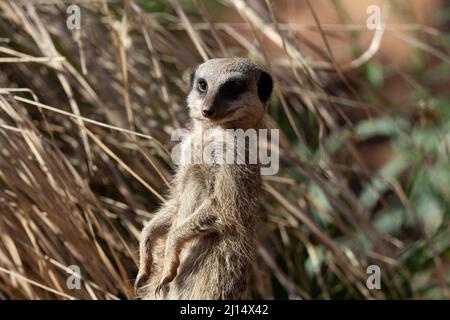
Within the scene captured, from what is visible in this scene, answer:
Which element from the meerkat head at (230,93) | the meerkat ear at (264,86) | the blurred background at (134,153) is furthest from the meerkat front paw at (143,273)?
the meerkat ear at (264,86)

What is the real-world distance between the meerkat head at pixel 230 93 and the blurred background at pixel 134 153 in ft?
0.68

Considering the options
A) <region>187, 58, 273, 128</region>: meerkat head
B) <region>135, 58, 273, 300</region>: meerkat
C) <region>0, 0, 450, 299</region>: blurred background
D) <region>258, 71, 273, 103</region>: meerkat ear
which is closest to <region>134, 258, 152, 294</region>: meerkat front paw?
<region>135, 58, 273, 300</region>: meerkat

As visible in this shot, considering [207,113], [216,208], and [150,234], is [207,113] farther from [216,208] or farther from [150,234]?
[150,234]

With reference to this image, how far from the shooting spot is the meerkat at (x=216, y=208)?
1.92 m

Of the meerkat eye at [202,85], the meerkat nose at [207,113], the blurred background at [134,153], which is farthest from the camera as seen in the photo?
the blurred background at [134,153]

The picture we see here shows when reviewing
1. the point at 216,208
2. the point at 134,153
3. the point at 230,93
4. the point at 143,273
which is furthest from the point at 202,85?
the point at 134,153

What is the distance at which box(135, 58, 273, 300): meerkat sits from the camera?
6.30 feet

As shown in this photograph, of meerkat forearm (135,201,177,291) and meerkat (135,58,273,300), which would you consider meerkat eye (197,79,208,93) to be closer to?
meerkat (135,58,273,300)

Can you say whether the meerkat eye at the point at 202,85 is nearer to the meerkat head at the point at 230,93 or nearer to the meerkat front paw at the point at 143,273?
the meerkat head at the point at 230,93

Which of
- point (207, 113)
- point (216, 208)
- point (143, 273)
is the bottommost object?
point (143, 273)

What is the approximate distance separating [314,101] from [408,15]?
1.90 m

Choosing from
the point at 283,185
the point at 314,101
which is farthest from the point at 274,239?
the point at 314,101

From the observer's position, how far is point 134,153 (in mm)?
2746

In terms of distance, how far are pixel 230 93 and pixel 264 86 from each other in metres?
0.13
